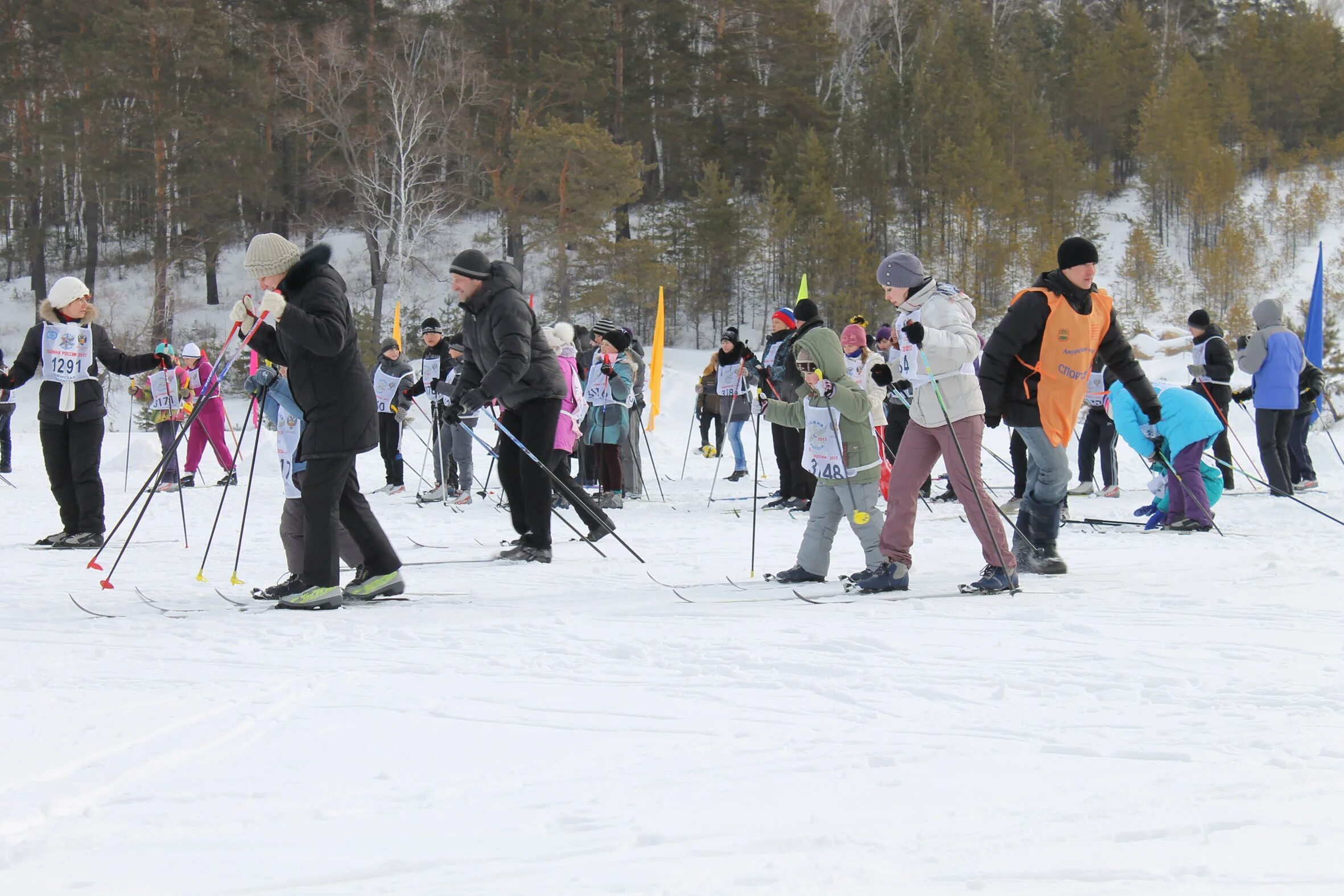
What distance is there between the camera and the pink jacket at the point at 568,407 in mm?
9109

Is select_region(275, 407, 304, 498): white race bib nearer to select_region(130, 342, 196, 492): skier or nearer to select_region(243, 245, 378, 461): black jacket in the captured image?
select_region(243, 245, 378, 461): black jacket

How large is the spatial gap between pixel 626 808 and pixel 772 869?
441 millimetres

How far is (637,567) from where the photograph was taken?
6.37 meters

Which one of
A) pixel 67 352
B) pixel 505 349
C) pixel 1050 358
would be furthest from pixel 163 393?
pixel 1050 358

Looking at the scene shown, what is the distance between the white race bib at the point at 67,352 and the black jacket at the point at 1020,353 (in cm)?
557


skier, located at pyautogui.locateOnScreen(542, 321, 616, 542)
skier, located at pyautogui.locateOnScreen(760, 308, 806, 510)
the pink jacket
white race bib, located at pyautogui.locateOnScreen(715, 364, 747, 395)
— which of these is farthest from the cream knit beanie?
white race bib, located at pyautogui.locateOnScreen(715, 364, 747, 395)

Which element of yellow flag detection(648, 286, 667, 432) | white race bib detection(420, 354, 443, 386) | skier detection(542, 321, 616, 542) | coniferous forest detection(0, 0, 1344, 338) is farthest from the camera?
coniferous forest detection(0, 0, 1344, 338)

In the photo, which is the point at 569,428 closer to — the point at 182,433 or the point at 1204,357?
the point at 182,433

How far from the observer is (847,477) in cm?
545

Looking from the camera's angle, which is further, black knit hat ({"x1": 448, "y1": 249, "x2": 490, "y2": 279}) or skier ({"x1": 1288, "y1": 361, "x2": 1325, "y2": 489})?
skier ({"x1": 1288, "y1": 361, "x2": 1325, "y2": 489})

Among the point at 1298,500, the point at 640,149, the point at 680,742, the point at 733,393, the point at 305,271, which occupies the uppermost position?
the point at 640,149

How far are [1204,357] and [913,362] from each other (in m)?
6.58

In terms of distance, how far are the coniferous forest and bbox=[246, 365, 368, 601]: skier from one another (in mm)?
24121

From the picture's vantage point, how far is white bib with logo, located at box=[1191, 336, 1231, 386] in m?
10.4
